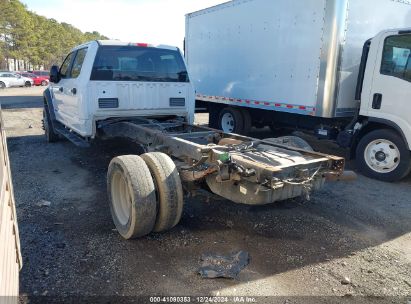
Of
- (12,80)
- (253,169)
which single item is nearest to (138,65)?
(253,169)

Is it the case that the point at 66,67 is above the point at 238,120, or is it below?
above

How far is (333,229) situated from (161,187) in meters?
2.19

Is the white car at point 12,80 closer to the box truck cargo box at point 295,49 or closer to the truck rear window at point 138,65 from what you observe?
the box truck cargo box at point 295,49

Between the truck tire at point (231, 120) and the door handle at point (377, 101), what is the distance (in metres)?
3.77

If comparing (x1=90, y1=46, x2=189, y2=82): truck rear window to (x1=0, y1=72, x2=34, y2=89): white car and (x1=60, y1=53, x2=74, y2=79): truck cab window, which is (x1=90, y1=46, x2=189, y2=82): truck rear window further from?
(x1=0, y1=72, x2=34, y2=89): white car

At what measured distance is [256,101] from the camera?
852 cm

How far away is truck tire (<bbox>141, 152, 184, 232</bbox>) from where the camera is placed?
3611 mm

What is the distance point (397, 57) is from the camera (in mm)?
6094

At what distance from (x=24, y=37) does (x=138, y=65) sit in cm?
5164

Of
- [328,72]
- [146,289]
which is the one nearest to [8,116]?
[328,72]

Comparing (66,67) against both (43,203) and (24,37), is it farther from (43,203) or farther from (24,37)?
(24,37)

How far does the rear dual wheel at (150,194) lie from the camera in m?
3.58

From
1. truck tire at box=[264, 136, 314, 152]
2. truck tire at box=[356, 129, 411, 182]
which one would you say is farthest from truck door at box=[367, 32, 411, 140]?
truck tire at box=[264, 136, 314, 152]

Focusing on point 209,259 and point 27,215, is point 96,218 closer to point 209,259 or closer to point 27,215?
point 27,215
